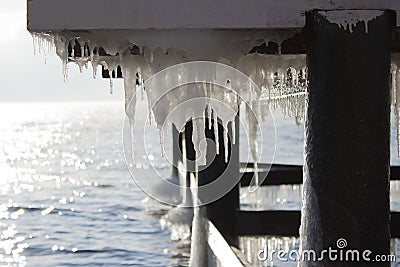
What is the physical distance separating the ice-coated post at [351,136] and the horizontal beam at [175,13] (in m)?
0.05

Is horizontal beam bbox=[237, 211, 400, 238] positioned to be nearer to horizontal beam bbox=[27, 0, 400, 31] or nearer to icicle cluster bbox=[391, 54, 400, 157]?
icicle cluster bbox=[391, 54, 400, 157]

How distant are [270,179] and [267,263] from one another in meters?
2.21

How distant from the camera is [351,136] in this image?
129 inches

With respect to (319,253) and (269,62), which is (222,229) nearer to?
(269,62)

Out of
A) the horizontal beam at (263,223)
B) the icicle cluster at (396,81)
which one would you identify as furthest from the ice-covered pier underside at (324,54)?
the horizontal beam at (263,223)

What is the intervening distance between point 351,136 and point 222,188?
607cm

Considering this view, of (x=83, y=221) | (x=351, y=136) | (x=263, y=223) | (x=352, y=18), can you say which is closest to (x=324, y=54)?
(x=352, y=18)

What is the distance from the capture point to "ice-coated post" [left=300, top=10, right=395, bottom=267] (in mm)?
3270

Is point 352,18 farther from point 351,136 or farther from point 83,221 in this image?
point 83,221

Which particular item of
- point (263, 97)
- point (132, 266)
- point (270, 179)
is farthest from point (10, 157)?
point (263, 97)

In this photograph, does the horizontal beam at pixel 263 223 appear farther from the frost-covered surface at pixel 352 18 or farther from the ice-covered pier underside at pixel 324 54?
the frost-covered surface at pixel 352 18

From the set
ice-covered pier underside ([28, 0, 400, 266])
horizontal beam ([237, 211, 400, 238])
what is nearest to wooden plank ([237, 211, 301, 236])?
horizontal beam ([237, 211, 400, 238])

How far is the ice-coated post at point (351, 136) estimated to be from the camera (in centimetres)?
327

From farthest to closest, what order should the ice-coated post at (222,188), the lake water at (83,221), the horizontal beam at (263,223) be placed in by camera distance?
the lake water at (83,221) → the ice-coated post at (222,188) → the horizontal beam at (263,223)
